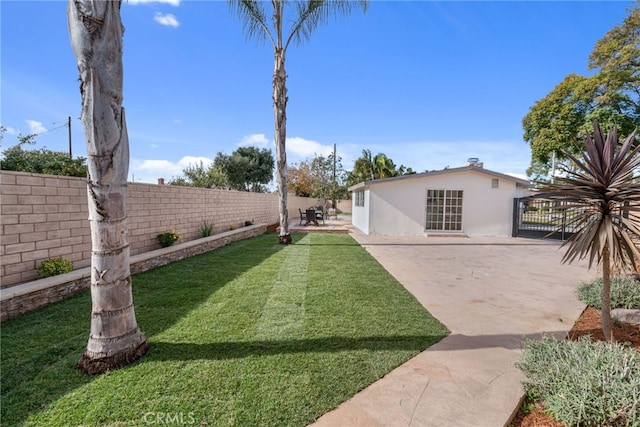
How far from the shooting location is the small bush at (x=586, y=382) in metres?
1.81

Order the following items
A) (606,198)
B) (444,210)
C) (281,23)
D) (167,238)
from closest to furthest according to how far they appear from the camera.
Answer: (606,198) → (167,238) → (281,23) → (444,210)

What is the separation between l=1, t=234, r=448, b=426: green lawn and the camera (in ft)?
7.14

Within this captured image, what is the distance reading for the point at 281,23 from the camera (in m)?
9.74

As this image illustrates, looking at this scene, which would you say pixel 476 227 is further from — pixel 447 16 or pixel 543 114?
pixel 543 114

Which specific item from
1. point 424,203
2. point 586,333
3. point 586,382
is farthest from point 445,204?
point 586,382

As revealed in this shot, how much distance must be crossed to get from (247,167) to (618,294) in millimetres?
29359

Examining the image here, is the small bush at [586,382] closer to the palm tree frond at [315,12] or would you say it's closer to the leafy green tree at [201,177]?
the palm tree frond at [315,12]

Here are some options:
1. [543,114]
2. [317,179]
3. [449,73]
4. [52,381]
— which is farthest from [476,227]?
[317,179]

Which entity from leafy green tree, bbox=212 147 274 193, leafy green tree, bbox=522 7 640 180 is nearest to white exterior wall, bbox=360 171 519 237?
leafy green tree, bbox=522 7 640 180

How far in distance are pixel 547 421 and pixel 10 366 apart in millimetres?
4563

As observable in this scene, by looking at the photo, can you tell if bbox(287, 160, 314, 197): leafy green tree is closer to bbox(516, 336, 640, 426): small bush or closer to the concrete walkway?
the concrete walkway

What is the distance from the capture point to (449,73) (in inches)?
544

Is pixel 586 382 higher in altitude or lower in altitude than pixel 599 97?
lower

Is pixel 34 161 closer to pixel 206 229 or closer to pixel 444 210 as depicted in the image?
pixel 206 229
